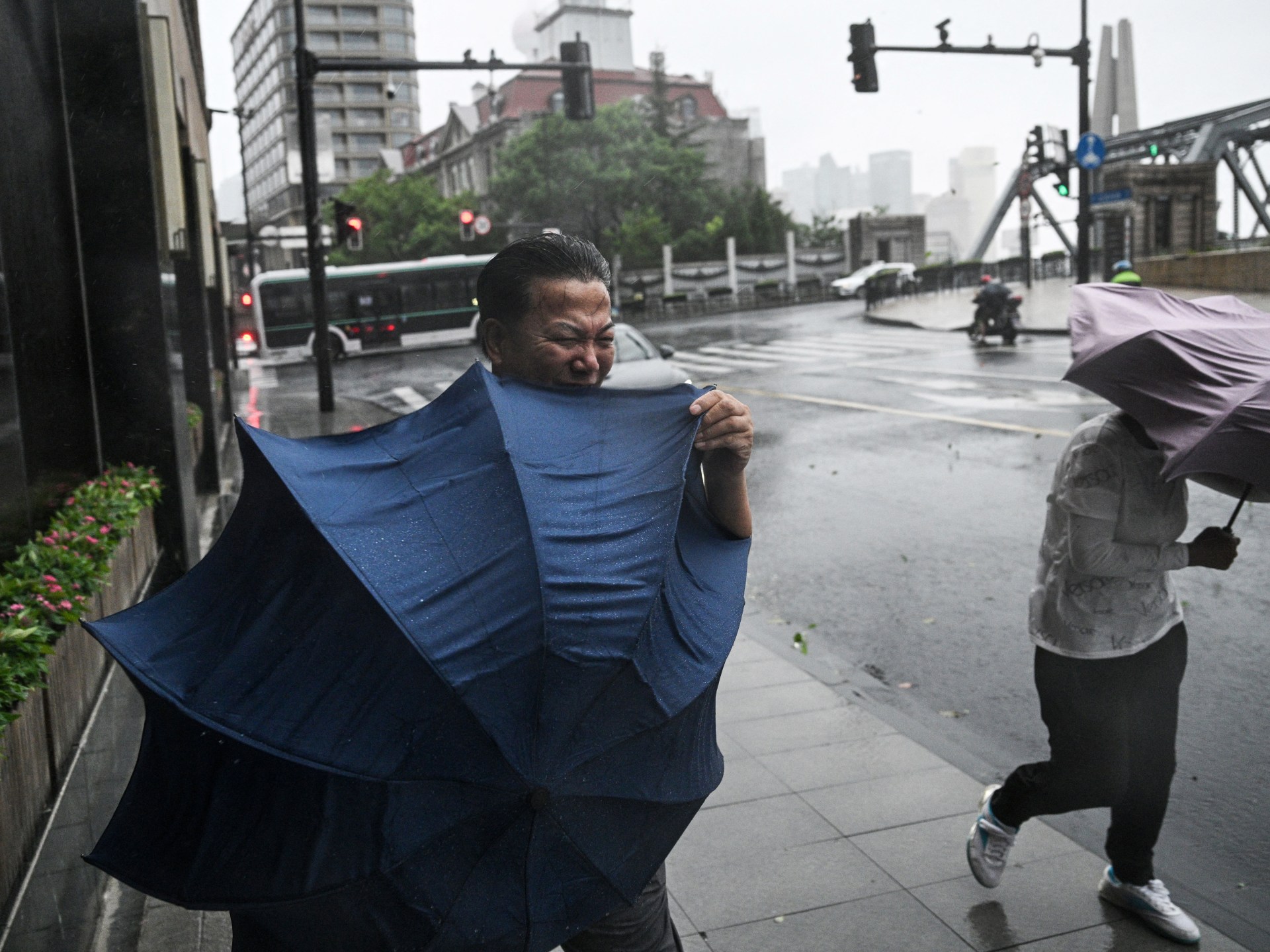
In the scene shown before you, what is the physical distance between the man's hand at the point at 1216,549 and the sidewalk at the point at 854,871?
3.83 ft

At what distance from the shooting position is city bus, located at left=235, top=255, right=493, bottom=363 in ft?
126

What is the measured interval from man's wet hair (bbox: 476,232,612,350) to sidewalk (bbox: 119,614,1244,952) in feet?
7.36

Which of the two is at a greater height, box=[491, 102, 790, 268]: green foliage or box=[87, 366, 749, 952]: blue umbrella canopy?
box=[491, 102, 790, 268]: green foliage

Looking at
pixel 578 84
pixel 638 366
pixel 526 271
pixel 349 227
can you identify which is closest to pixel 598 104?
pixel 349 227

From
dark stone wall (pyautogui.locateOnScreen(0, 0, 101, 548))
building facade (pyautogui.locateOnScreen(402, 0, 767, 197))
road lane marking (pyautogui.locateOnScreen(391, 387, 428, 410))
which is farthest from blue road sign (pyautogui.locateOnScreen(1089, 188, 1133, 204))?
building facade (pyautogui.locateOnScreen(402, 0, 767, 197))

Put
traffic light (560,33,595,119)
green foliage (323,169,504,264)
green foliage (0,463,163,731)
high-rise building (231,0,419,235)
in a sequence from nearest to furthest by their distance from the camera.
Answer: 1. green foliage (0,463,163,731)
2. traffic light (560,33,595,119)
3. green foliage (323,169,504,264)
4. high-rise building (231,0,419,235)


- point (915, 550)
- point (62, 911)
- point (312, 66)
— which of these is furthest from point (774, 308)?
point (62, 911)

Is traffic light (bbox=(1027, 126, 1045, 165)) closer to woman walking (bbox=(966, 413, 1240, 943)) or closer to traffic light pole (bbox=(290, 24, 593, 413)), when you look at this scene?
traffic light pole (bbox=(290, 24, 593, 413))

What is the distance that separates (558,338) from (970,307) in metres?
40.3

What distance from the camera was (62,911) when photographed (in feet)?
10.1

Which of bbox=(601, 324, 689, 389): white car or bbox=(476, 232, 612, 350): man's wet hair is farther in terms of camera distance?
bbox=(601, 324, 689, 389): white car

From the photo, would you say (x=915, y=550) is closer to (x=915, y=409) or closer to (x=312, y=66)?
(x=915, y=409)

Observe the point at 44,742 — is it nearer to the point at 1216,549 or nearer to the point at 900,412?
the point at 1216,549

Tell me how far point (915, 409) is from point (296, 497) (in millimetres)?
15931
